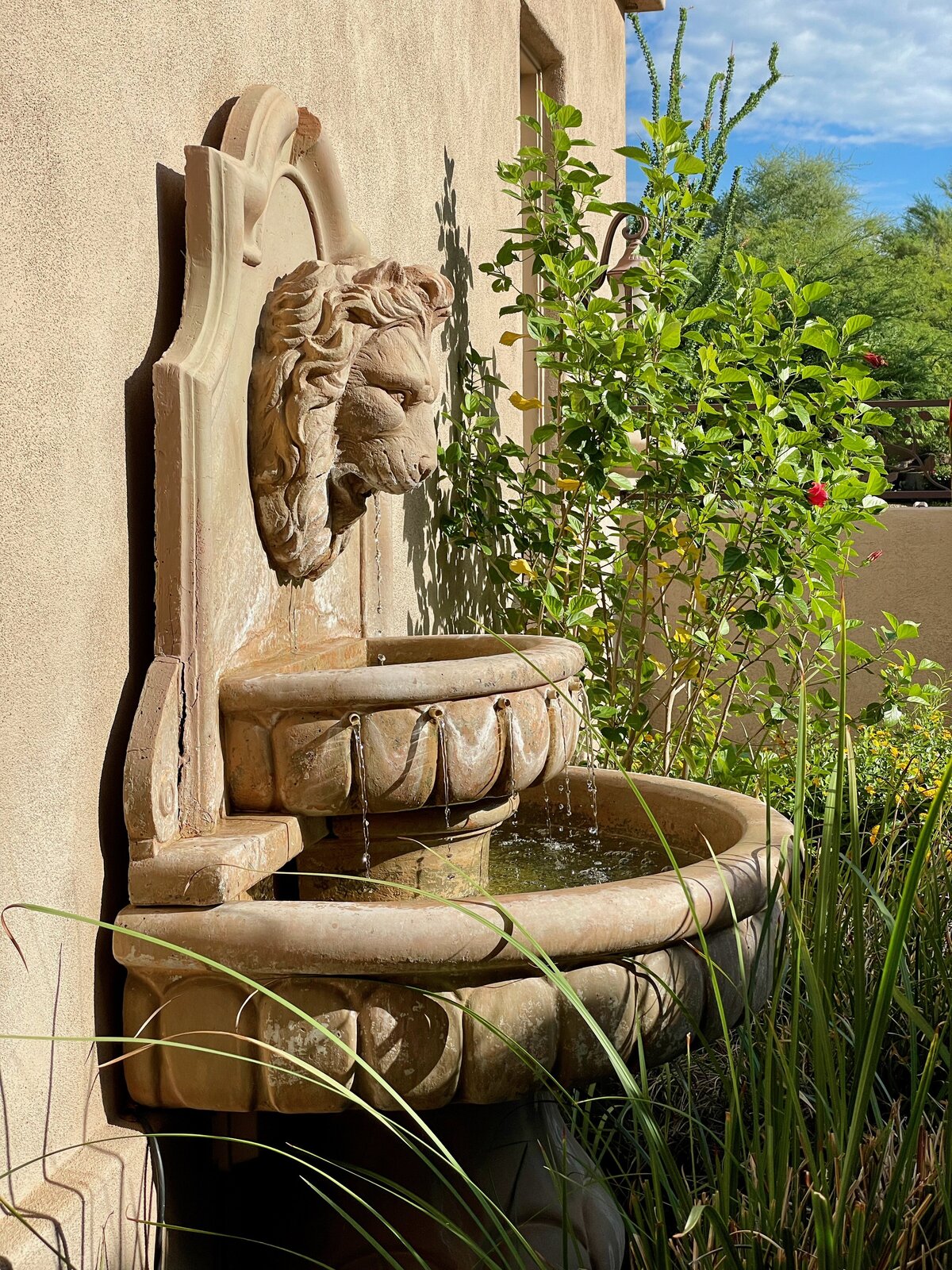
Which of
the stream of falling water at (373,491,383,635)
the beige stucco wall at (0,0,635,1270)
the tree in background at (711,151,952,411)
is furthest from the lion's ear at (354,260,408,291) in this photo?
the tree in background at (711,151,952,411)

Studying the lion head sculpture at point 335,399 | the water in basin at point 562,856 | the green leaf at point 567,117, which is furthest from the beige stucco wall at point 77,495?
the green leaf at point 567,117

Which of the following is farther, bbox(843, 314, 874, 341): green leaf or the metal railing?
the metal railing

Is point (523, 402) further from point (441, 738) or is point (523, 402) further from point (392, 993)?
point (392, 993)

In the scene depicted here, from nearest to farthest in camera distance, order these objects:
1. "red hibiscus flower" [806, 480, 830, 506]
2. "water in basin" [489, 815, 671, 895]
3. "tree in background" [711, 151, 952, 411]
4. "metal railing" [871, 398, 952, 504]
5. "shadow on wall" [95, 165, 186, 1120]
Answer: "shadow on wall" [95, 165, 186, 1120]
"water in basin" [489, 815, 671, 895]
"red hibiscus flower" [806, 480, 830, 506]
"metal railing" [871, 398, 952, 504]
"tree in background" [711, 151, 952, 411]

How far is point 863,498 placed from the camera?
3535 millimetres

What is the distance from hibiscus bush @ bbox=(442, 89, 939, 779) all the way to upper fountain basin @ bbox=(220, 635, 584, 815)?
1559mm

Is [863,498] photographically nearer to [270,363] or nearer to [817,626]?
[817,626]

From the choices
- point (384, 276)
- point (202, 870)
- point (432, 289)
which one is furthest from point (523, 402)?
point (202, 870)

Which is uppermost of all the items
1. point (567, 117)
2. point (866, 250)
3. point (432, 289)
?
point (866, 250)

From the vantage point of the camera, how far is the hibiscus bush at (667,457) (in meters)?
3.41

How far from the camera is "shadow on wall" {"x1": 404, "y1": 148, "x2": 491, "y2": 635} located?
3451 mm

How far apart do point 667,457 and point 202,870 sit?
2.30 meters

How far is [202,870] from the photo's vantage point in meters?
1.60

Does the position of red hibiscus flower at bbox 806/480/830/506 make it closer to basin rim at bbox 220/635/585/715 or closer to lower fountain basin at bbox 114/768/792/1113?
basin rim at bbox 220/635/585/715
